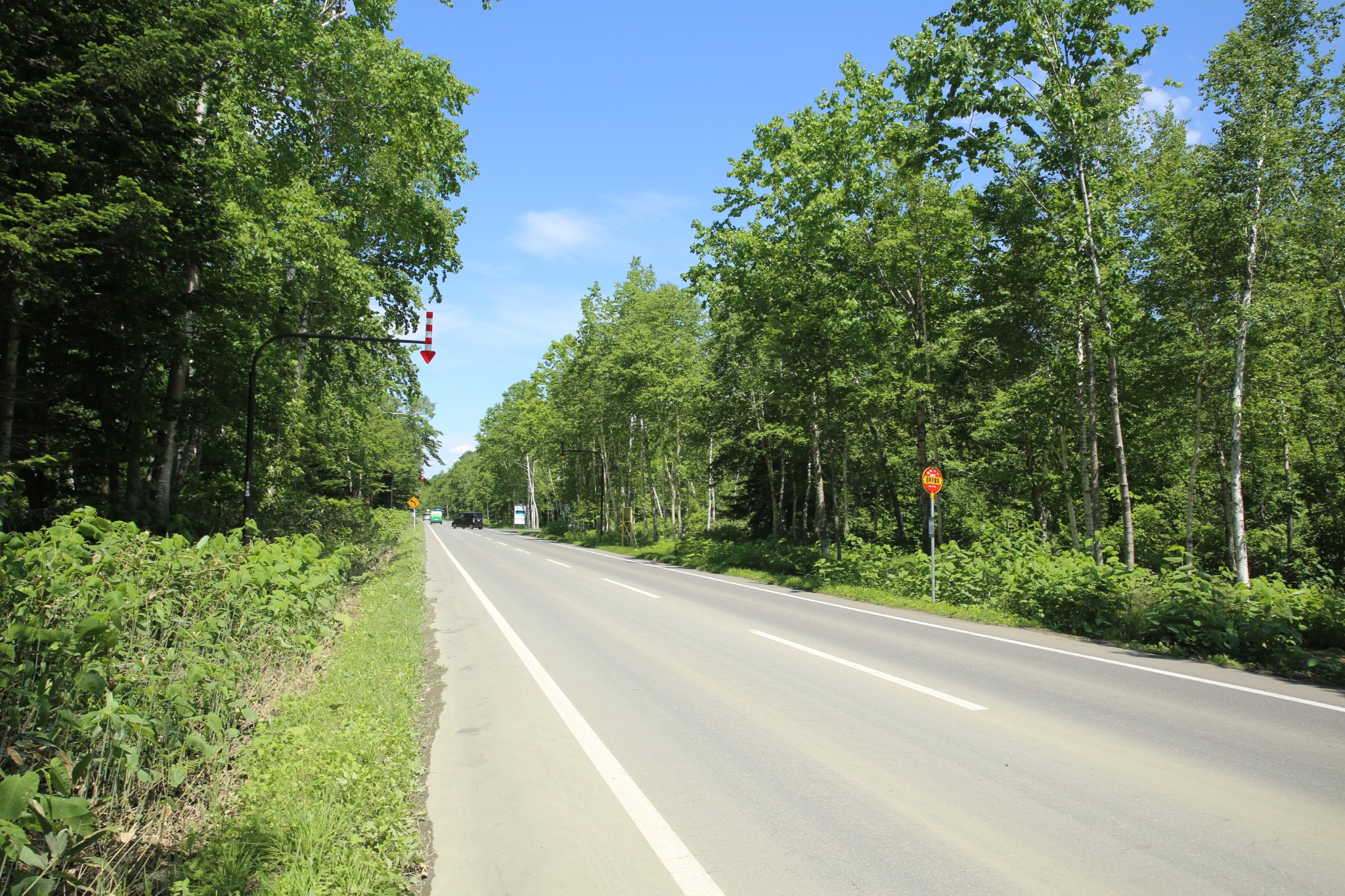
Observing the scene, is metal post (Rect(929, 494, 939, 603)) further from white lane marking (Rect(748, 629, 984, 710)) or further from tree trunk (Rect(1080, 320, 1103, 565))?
white lane marking (Rect(748, 629, 984, 710))

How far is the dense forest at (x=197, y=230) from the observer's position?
10062 mm

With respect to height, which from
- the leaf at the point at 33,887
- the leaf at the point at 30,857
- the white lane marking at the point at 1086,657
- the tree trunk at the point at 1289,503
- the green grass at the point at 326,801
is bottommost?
the white lane marking at the point at 1086,657

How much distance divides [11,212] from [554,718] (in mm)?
9194

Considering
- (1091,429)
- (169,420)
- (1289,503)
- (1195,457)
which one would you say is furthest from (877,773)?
(1289,503)

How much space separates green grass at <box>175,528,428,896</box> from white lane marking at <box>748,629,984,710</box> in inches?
193

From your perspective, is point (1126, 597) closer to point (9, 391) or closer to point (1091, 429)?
point (1091, 429)

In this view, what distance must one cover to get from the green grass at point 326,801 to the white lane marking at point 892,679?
4910 mm

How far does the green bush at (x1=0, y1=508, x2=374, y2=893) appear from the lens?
10.9 ft

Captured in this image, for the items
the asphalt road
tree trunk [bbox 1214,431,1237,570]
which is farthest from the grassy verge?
tree trunk [bbox 1214,431,1237,570]

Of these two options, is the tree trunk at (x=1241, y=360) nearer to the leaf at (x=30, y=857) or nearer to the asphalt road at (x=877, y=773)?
the asphalt road at (x=877, y=773)

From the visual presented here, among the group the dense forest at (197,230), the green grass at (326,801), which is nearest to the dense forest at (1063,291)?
the dense forest at (197,230)

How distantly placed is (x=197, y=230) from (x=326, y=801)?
12047 mm

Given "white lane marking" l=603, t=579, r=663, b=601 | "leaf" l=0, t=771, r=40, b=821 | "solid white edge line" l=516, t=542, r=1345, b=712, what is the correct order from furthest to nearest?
"white lane marking" l=603, t=579, r=663, b=601
"solid white edge line" l=516, t=542, r=1345, b=712
"leaf" l=0, t=771, r=40, b=821

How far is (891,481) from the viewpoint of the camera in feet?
87.9
